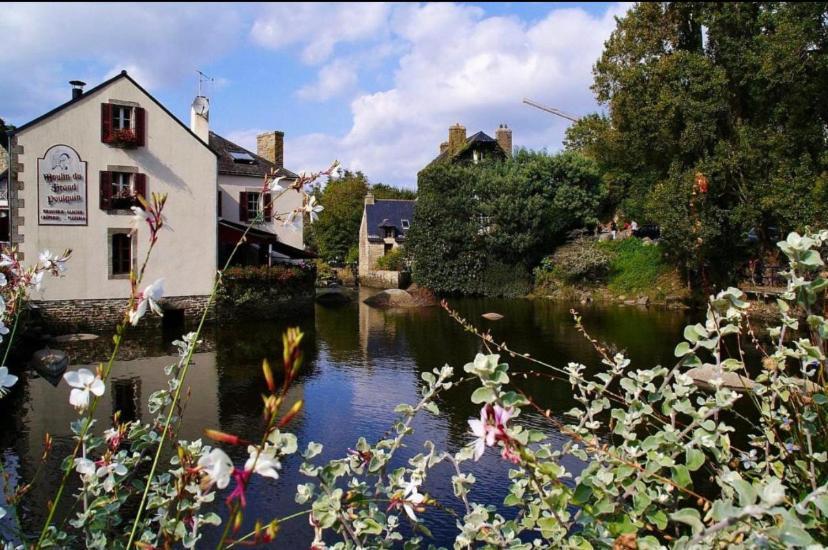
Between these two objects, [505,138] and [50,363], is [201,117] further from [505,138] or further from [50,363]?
[505,138]

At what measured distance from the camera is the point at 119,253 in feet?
68.6

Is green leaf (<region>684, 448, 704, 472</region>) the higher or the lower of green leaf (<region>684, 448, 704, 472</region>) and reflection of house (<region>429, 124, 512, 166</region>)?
the lower

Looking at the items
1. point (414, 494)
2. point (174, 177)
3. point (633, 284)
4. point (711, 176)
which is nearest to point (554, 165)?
point (633, 284)

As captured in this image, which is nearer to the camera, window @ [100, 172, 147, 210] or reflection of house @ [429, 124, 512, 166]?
window @ [100, 172, 147, 210]

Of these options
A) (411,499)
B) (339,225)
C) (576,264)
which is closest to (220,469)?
(411,499)

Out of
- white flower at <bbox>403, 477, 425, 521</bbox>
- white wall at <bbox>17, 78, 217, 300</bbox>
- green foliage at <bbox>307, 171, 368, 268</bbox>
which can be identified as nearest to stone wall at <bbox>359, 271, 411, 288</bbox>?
green foliage at <bbox>307, 171, 368, 268</bbox>

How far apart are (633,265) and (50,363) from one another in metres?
28.2

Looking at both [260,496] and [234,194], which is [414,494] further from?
[234,194]

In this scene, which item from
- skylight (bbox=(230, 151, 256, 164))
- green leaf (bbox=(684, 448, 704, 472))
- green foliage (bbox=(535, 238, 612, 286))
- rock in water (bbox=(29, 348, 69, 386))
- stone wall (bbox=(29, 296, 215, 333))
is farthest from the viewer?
green foliage (bbox=(535, 238, 612, 286))

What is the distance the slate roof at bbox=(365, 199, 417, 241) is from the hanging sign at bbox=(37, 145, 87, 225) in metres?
27.9

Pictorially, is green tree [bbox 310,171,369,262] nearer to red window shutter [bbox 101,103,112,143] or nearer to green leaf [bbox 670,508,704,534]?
red window shutter [bbox 101,103,112,143]

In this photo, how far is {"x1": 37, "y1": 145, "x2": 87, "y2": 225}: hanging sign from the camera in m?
19.4

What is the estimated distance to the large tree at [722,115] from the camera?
70.9 feet

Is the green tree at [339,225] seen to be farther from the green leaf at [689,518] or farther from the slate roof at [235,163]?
the green leaf at [689,518]
